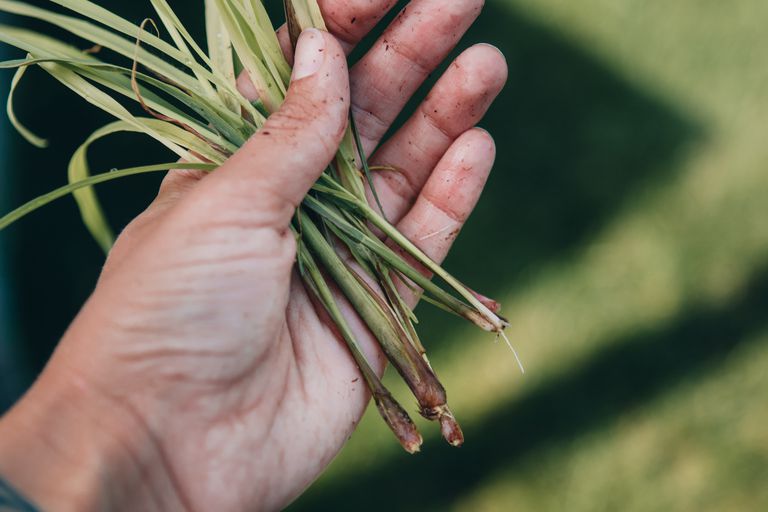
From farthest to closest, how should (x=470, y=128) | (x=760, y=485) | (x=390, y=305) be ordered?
(x=760, y=485)
(x=470, y=128)
(x=390, y=305)

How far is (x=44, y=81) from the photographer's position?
1.99 meters

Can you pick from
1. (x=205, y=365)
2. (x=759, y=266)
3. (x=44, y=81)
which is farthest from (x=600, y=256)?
(x=44, y=81)

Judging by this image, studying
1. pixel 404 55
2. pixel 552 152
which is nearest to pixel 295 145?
pixel 404 55

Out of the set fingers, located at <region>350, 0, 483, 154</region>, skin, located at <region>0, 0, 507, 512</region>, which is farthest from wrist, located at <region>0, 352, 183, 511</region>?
fingers, located at <region>350, 0, 483, 154</region>

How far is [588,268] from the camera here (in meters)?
1.88

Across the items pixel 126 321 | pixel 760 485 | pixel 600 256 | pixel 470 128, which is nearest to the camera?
pixel 126 321

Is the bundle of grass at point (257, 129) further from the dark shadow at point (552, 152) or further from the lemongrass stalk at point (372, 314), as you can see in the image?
the dark shadow at point (552, 152)

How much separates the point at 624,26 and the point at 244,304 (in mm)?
1463

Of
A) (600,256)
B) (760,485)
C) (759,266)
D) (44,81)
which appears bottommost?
(44,81)

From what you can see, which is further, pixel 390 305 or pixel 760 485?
pixel 760 485

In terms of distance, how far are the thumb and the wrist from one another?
363 millimetres

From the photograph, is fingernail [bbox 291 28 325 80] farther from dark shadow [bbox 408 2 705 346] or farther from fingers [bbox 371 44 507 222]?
dark shadow [bbox 408 2 705 346]

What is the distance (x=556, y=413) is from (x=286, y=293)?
95 cm

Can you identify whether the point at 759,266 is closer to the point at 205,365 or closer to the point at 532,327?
the point at 532,327
